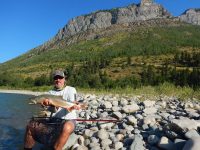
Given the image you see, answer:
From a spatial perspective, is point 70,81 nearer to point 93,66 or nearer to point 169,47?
point 93,66

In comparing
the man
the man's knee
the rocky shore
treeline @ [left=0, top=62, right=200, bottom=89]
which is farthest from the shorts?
treeline @ [left=0, top=62, right=200, bottom=89]

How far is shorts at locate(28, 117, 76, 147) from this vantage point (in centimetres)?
1044

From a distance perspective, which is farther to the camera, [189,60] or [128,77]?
[189,60]

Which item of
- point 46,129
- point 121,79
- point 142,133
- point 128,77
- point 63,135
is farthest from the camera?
point 128,77

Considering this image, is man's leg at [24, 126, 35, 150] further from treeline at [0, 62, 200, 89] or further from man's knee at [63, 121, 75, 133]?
treeline at [0, 62, 200, 89]

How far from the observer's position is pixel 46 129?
10.6m

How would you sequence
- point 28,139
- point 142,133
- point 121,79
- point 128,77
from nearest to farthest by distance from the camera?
1. point 28,139
2. point 142,133
3. point 121,79
4. point 128,77

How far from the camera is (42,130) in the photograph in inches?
420

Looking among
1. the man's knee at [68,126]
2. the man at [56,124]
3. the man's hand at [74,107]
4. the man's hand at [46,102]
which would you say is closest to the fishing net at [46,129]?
the man at [56,124]

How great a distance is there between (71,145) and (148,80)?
7418 centimetres

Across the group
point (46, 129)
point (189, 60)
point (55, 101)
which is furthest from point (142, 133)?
point (189, 60)

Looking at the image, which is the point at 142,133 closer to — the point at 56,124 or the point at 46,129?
the point at 56,124

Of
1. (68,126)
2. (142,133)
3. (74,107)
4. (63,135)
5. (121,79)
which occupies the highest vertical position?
(121,79)

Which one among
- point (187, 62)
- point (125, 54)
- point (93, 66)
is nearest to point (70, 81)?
point (93, 66)
